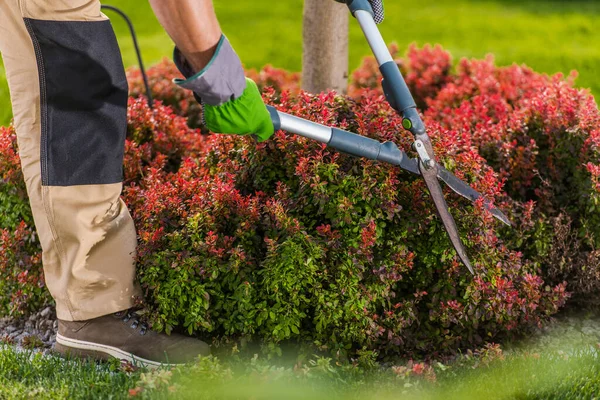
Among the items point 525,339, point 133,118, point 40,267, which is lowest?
point 40,267

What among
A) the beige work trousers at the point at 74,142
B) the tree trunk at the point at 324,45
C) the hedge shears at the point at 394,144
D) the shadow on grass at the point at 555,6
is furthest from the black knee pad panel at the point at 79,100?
the shadow on grass at the point at 555,6

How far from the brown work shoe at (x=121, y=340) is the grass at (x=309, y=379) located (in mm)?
59

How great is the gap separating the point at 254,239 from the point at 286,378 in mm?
595

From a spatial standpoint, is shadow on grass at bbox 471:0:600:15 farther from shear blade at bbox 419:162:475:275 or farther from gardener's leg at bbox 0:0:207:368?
gardener's leg at bbox 0:0:207:368

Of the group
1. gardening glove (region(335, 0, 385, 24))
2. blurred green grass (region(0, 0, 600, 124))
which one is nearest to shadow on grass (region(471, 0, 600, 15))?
blurred green grass (region(0, 0, 600, 124))

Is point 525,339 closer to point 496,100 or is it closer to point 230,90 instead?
point 496,100

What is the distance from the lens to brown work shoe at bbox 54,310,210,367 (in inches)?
111

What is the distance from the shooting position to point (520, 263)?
3.07 metres

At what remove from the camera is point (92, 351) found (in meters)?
2.92

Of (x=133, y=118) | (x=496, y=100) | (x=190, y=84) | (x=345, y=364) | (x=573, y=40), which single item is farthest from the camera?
(x=573, y=40)

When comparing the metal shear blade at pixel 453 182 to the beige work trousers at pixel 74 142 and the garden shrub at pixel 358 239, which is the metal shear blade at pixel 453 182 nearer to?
the garden shrub at pixel 358 239

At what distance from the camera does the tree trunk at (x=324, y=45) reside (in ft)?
13.6

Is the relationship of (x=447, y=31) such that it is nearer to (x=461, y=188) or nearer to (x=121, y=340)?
(x=461, y=188)

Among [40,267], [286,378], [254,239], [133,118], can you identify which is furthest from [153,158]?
[286,378]
